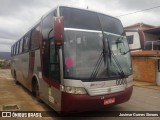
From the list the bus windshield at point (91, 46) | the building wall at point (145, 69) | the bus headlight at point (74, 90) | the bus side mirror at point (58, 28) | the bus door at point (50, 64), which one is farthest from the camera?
the building wall at point (145, 69)

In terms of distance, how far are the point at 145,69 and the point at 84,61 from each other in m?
14.0

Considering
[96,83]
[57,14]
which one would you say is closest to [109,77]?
[96,83]

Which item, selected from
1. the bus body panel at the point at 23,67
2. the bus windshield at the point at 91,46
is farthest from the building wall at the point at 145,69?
the bus windshield at the point at 91,46

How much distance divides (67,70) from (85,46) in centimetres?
87

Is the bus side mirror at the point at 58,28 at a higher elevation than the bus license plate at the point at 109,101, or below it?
higher

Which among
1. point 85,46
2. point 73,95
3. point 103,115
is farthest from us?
point 103,115

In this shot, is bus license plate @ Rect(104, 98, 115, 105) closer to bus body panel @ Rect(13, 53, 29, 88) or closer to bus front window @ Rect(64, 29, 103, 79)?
bus front window @ Rect(64, 29, 103, 79)

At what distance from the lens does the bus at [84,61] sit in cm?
543

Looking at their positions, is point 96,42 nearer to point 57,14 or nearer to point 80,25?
point 80,25

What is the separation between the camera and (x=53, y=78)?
6.11 meters

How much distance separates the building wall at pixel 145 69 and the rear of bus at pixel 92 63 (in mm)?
11744

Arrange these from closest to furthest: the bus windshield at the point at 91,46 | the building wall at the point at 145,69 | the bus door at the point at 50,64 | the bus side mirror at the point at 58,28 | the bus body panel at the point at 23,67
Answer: the bus side mirror at the point at 58,28, the bus windshield at the point at 91,46, the bus door at the point at 50,64, the bus body panel at the point at 23,67, the building wall at the point at 145,69

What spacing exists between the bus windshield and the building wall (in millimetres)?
11790

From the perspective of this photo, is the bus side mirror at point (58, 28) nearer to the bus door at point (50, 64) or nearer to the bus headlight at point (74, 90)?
the bus door at point (50, 64)
